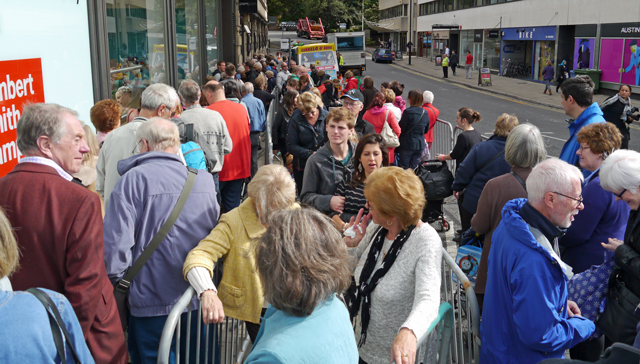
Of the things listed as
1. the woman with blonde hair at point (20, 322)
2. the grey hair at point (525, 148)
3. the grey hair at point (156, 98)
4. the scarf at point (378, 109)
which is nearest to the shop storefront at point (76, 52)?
the grey hair at point (156, 98)

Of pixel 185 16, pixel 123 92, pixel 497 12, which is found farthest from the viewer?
pixel 497 12

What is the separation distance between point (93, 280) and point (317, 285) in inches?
49.4

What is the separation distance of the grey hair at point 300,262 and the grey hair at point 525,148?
2.56m

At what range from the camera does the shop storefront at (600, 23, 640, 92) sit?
23609 mm

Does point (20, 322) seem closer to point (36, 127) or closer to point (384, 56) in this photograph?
point (36, 127)

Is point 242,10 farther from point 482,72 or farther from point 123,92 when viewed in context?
point 482,72

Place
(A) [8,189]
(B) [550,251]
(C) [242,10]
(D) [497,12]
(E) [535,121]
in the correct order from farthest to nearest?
(D) [497,12], (C) [242,10], (E) [535,121], (B) [550,251], (A) [8,189]

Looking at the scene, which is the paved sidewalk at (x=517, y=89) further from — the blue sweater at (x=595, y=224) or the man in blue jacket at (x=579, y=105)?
the blue sweater at (x=595, y=224)

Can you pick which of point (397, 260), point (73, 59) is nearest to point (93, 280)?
point (397, 260)

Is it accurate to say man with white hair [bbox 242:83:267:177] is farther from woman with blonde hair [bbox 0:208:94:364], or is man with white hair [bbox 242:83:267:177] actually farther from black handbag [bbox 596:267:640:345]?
woman with blonde hair [bbox 0:208:94:364]

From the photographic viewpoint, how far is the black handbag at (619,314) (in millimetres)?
2924

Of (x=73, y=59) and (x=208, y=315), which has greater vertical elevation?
(x=73, y=59)

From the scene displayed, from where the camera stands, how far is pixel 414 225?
2.85 m

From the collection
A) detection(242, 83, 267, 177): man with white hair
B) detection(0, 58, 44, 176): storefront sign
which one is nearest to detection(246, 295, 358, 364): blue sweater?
detection(0, 58, 44, 176): storefront sign
